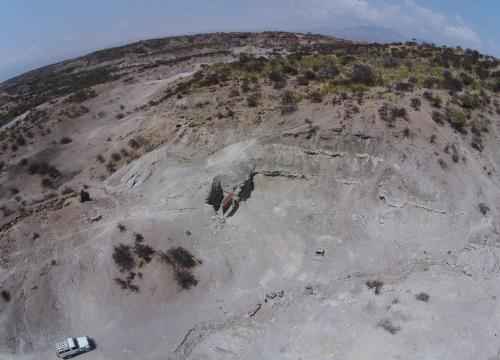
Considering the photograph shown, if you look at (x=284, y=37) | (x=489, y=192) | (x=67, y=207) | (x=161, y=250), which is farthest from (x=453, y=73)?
(x=284, y=37)

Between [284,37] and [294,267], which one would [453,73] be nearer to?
[294,267]

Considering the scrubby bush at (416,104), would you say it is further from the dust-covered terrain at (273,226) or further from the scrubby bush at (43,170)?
the scrubby bush at (43,170)

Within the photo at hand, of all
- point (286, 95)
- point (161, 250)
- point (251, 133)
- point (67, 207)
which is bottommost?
point (161, 250)

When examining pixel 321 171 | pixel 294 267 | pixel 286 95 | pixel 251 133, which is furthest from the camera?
pixel 286 95

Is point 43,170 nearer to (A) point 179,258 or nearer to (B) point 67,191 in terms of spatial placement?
(B) point 67,191

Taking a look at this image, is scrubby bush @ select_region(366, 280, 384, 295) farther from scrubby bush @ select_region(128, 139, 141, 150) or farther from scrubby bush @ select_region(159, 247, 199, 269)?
scrubby bush @ select_region(128, 139, 141, 150)

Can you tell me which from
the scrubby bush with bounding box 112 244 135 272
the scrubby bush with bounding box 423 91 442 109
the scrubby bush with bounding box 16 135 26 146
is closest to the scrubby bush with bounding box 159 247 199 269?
the scrubby bush with bounding box 112 244 135 272
